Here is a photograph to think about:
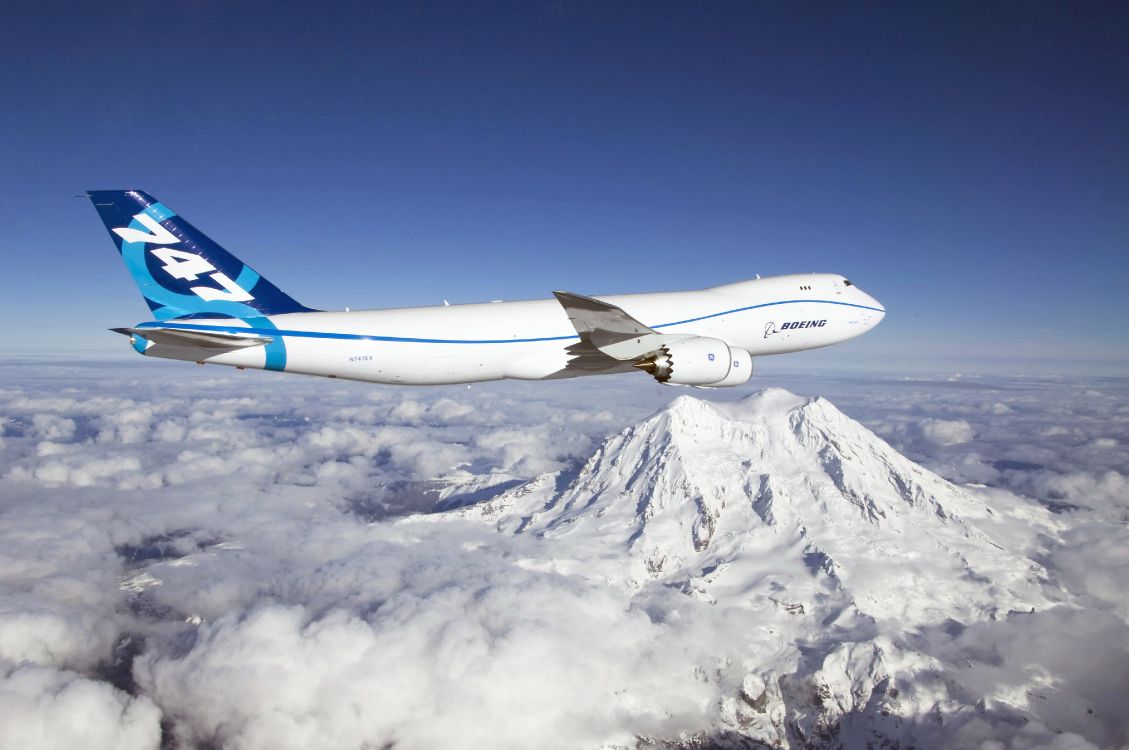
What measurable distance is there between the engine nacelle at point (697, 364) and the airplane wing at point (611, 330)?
435 mm

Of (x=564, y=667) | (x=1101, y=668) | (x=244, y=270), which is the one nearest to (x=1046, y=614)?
(x=1101, y=668)

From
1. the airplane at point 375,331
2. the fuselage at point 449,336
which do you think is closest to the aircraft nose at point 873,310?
the fuselage at point 449,336

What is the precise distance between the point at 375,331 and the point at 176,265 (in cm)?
622

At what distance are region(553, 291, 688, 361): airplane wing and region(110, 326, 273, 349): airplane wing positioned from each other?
9.68 metres

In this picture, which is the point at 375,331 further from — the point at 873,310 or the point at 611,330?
the point at 873,310

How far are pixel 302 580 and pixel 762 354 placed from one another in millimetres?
192154

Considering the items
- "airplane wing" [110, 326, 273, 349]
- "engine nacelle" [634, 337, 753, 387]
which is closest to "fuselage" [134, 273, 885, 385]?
"airplane wing" [110, 326, 273, 349]

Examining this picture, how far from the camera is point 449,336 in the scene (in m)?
18.1

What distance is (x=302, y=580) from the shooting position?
177m

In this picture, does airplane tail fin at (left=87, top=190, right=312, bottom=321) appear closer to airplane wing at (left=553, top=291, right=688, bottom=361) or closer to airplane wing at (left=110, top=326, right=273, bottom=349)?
airplane wing at (left=110, top=326, right=273, bottom=349)

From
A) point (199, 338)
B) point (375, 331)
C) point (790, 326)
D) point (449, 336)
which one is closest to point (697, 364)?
point (790, 326)

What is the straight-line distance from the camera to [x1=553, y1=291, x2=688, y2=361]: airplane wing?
15547mm

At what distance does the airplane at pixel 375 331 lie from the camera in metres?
16.3

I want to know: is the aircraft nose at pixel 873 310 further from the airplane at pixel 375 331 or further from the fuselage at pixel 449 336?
the airplane at pixel 375 331
